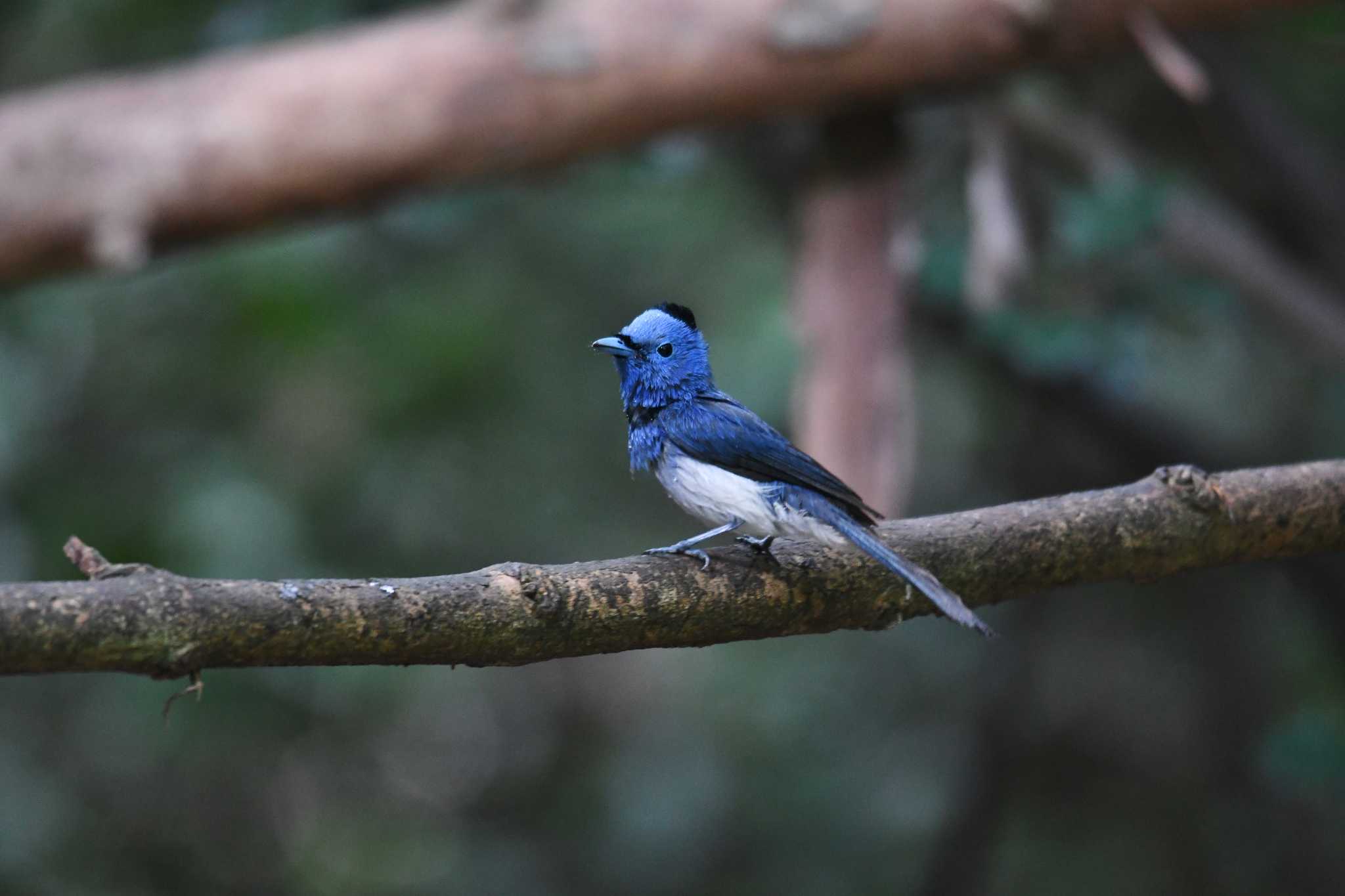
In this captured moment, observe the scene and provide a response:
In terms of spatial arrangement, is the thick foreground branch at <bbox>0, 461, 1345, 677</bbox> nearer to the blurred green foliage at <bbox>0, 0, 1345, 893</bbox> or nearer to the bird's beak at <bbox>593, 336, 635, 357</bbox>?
the bird's beak at <bbox>593, 336, 635, 357</bbox>

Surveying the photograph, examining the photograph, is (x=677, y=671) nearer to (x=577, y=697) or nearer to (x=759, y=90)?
(x=577, y=697)

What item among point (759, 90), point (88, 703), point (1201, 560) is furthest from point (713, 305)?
point (1201, 560)

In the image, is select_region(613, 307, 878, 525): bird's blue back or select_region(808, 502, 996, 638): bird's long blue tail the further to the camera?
select_region(613, 307, 878, 525): bird's blue back

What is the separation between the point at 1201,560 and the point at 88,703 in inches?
209

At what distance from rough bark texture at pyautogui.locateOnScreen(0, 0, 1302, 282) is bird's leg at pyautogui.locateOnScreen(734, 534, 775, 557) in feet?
8.90

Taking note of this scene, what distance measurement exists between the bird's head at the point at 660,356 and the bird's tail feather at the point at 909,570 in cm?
52

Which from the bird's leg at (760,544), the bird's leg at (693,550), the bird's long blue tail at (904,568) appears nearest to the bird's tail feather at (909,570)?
the bird's long blue tail at (904,568)

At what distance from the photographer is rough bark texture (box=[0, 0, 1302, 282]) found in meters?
5.07

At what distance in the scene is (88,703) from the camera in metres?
6.69

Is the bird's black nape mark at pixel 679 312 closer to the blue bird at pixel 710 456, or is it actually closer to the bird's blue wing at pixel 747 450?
the blue bird at pixel 710 456

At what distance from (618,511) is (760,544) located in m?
5.02

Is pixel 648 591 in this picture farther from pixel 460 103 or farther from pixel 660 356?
pixel 460 103

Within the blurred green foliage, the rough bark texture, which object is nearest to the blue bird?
the rough bark texture

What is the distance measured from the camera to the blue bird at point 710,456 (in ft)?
9.22
